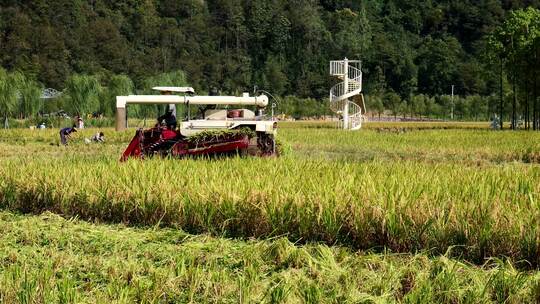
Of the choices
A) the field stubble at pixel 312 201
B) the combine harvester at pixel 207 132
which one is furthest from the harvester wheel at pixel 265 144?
the field stubble at pixel 312 201

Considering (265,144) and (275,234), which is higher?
(265,144)

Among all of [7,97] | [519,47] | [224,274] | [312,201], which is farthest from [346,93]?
[224,274]

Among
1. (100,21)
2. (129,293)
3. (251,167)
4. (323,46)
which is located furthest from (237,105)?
(323,46)

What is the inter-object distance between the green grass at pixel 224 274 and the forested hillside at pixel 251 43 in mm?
79871

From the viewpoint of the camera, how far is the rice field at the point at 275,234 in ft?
12.5

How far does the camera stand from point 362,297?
3.69 metres

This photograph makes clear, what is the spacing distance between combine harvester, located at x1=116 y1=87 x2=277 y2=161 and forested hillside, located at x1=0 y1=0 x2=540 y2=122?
72465 millimetres

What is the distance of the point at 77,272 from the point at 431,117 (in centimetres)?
8381

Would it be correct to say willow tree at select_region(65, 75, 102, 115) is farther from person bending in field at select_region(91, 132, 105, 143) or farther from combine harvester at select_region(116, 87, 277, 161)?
combine harvester at select_region(116, 87, 277, 161)

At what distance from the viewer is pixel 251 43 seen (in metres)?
132

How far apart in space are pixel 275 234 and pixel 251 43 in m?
129

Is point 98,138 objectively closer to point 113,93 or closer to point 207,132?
point 207,132

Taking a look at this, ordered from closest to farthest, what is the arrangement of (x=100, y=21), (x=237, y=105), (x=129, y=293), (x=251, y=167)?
1. (x=129, y=293)
2. (x=251, y=167)
3. (x=237, y=105)
4. (x=100, y=21)

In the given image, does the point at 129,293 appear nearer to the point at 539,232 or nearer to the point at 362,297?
the point at 362,297
